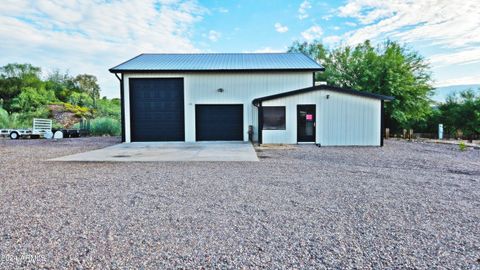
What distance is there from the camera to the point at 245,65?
1469cm

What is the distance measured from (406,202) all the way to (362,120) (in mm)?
8397

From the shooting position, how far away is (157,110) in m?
14.3

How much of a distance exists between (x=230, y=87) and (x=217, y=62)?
242 cm

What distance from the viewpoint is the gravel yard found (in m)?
2.53

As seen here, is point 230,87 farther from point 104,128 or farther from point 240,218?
point 240,218

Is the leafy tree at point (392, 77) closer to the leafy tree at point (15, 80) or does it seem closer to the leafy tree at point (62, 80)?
the leafy tree at point (15, 80)

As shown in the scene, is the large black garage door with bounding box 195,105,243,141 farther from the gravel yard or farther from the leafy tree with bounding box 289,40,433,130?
the leafy tree with bounding box 289,40,433,130

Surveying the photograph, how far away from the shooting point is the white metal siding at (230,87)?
14086mm

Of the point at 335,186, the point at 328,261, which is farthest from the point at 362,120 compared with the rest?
the point at 328,261

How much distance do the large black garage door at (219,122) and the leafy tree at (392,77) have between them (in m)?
9.14

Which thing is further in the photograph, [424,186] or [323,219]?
[424,186]

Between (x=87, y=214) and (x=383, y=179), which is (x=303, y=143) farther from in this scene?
(x=87, y=214)

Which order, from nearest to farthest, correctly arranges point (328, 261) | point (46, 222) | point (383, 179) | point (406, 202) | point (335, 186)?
point (328, 261)
point (46, 222)
point (406, 202)
point (335, 186)
point (383, 179)

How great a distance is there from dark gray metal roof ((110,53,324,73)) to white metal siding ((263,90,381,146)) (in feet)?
7.90
